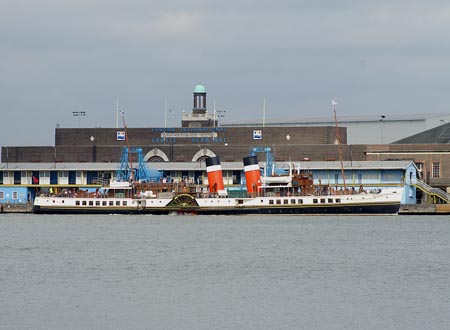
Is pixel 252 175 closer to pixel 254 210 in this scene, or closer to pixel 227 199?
pixel 227 199

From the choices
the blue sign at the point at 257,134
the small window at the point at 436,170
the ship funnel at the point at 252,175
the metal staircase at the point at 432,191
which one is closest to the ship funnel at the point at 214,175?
the ship funnel at the point at 252,175

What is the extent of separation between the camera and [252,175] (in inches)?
4131

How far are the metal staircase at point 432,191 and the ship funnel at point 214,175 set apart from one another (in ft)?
66.2

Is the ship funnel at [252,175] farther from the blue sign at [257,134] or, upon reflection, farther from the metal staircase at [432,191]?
the blue sign at [257,134]

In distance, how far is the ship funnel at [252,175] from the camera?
104 m

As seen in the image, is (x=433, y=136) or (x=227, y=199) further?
(x=433, y=136)

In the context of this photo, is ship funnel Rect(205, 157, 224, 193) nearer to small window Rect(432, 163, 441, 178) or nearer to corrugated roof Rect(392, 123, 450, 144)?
small window Rect(432, 163, 441, 178)

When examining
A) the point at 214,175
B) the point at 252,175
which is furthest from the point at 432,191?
the point at 214,175
